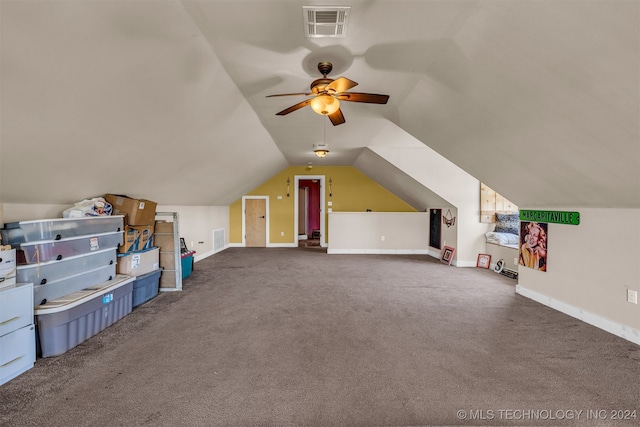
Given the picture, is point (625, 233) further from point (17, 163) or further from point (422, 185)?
point (17, 163)

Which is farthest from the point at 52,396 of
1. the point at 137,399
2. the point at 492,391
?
the point at 492,391

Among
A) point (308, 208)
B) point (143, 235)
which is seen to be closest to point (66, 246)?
point (143, 235)

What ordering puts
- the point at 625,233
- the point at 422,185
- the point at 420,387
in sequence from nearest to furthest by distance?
the point at 420,387 → the point at 625,233 → the point at 422,185

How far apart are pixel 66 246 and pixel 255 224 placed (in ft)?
20.5

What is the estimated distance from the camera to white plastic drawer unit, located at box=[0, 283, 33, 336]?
202cm

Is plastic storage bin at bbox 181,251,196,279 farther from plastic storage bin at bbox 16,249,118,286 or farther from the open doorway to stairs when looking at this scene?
the open doorway to stairs

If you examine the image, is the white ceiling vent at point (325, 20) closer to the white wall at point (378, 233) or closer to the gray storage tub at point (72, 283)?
the gray storage tub at point (72, 283)

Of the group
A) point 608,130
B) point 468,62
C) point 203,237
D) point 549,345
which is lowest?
point 549,345

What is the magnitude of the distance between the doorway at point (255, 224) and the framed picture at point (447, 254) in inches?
211

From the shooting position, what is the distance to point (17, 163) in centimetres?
Answer: 219

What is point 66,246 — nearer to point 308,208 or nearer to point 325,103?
point 325,103

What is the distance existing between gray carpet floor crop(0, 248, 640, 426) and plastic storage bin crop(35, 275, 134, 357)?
111mm

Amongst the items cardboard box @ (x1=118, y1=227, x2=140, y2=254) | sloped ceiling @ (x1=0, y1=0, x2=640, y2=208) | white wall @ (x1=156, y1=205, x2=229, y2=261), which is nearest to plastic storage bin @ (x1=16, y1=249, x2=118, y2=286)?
cardboard box @ (x1=118, y1=227, x2=140, y2=254)

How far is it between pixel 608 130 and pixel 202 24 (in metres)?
3.21
